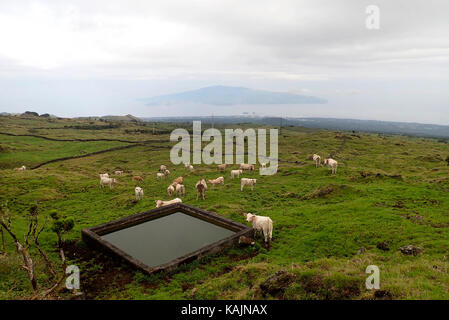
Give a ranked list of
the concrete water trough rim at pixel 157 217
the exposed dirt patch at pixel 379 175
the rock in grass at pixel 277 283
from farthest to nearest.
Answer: the exposed dirt patch at pixel 379 175, the concrete water trough rim at pixel 157 217, the rock in grass at pixel 277 283

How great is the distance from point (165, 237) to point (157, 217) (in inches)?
140

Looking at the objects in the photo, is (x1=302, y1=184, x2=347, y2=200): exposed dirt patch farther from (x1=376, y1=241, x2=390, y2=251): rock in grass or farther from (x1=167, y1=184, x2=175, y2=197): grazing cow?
(x1=167, y1=184, x2=175, y2=197): grazing cow

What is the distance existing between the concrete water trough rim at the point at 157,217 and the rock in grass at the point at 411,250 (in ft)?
25.5

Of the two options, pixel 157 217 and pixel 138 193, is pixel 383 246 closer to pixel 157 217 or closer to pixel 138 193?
pixel 157 217

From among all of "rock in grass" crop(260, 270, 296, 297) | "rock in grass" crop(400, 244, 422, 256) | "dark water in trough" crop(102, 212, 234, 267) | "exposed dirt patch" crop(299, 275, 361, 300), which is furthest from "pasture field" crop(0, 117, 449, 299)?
"dark water in trough" crop(102, 212, 234, 267)

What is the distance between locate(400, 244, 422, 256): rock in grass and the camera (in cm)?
1252

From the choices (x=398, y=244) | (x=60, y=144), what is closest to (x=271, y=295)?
(x=398, y=244)

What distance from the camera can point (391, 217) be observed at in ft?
55.6

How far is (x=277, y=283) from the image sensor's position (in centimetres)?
939

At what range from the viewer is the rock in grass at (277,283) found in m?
9.22

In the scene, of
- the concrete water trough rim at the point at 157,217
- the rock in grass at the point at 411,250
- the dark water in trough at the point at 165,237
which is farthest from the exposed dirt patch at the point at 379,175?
the dark water in trough at the point at 165,237
